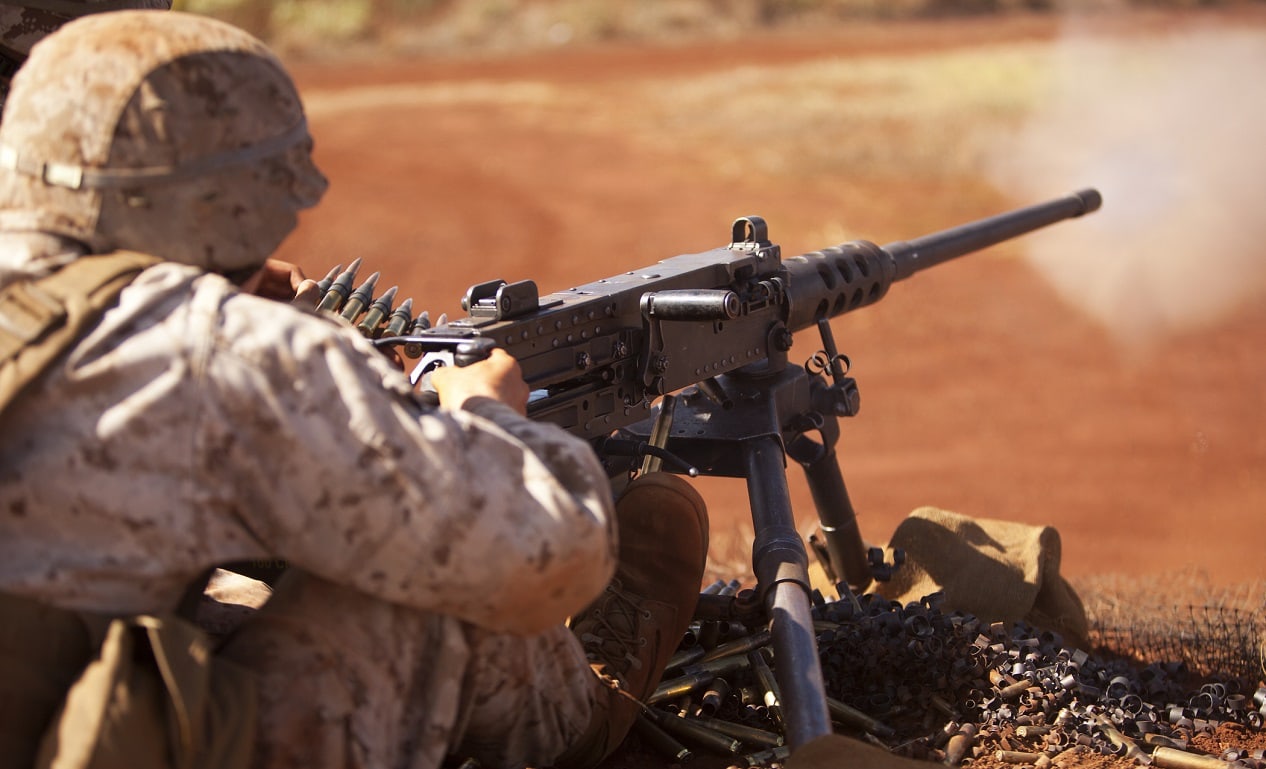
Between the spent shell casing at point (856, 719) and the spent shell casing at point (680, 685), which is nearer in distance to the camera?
the spent shell casing at point (856, 719)

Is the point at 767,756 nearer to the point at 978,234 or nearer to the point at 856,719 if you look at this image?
the point at 856,719

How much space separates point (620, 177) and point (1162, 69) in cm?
787

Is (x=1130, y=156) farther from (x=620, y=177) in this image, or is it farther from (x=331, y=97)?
(x=331, y=97)

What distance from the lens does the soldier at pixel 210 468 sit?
2.31 metres

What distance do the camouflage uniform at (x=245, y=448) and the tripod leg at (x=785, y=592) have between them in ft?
3.00

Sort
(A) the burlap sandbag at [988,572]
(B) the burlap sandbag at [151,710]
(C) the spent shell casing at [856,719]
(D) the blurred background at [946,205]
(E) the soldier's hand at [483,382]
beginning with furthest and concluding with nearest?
(D) the blurred background at [946,205], (A) the burlap sandbag at [988,572], (C) the spent shell casing at [856,719], (E) the soldier's hand at [483,382], (B) the burlap sandbag at [151,710]

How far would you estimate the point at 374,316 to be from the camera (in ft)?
13.1

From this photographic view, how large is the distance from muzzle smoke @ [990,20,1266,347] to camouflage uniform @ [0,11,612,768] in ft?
34.6

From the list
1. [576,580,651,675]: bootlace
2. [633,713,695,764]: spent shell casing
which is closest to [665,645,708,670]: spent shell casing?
[633,713,695,764]: spent shell casing

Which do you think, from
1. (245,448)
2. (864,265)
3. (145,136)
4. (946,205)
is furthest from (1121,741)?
(946,205)

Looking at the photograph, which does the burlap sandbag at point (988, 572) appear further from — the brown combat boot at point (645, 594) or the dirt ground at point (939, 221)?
the brown combat boot at point (645, 594)

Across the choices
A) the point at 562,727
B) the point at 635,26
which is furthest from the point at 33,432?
the point at 635,26

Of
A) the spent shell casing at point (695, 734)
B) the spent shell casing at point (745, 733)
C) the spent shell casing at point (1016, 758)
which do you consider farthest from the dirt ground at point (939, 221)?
the spent shell casing at point (1016, 758)

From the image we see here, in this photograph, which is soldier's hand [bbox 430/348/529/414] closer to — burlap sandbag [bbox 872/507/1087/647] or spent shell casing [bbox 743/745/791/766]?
spent shell casing [bbox 743/745/791/766]
